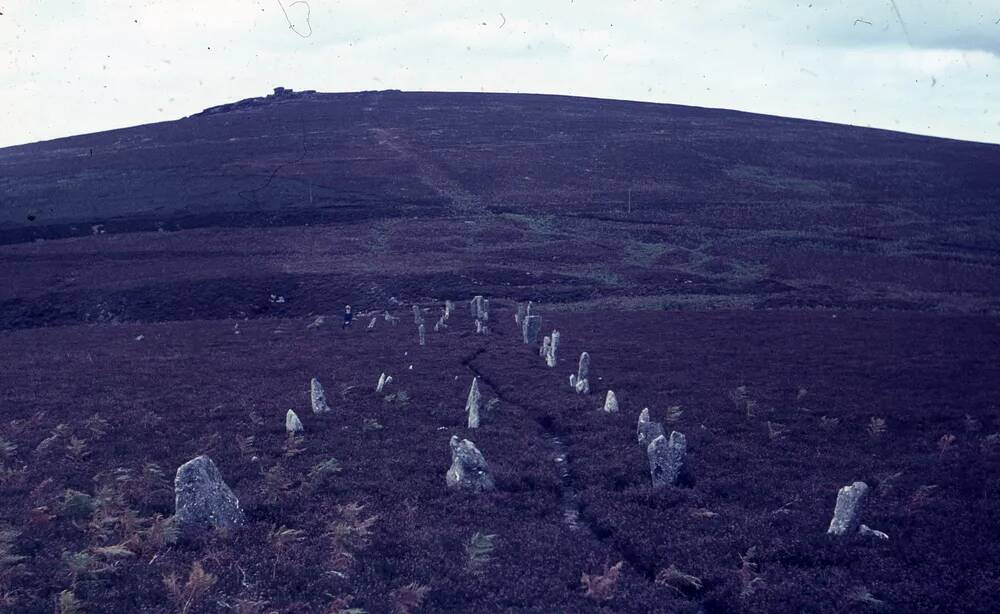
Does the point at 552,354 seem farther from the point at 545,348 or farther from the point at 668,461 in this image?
the point at 668,461

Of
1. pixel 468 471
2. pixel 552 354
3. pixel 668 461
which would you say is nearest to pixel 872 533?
pixel 668 461

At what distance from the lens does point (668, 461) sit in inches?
629

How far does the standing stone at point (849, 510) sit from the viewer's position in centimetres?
1305

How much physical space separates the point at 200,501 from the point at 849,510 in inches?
439

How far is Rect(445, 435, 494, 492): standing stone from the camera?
611 inches

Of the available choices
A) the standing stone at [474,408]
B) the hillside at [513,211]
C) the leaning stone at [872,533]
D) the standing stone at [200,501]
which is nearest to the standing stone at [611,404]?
the standing stone at [474,408]

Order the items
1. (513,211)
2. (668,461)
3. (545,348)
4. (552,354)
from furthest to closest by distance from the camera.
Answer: (513,211) < (545,348) < (552,354) < (668,461)

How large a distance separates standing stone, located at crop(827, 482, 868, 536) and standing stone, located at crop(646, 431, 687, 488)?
11.2 feet

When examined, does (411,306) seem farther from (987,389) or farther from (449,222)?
(987,389)

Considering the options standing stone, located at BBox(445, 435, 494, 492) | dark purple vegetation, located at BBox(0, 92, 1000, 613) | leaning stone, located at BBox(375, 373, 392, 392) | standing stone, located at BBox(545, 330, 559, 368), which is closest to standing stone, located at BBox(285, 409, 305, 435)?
dark purple vegetation, located at BBox(0, 92, 1000, 613)

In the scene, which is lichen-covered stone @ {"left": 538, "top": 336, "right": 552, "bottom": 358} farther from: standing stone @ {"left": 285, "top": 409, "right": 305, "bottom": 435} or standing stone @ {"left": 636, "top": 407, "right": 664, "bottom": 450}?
standing stone @ {"left": 285, "top": 409, "right": 305, "bottom": 435}

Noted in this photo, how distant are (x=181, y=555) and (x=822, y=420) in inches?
670

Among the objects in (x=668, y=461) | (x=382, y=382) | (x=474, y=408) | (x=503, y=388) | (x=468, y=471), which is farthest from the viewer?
(x=503, y=388)

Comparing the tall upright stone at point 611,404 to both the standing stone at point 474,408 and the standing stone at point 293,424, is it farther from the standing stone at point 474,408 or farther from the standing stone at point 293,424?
the standing stone at point 293,424
